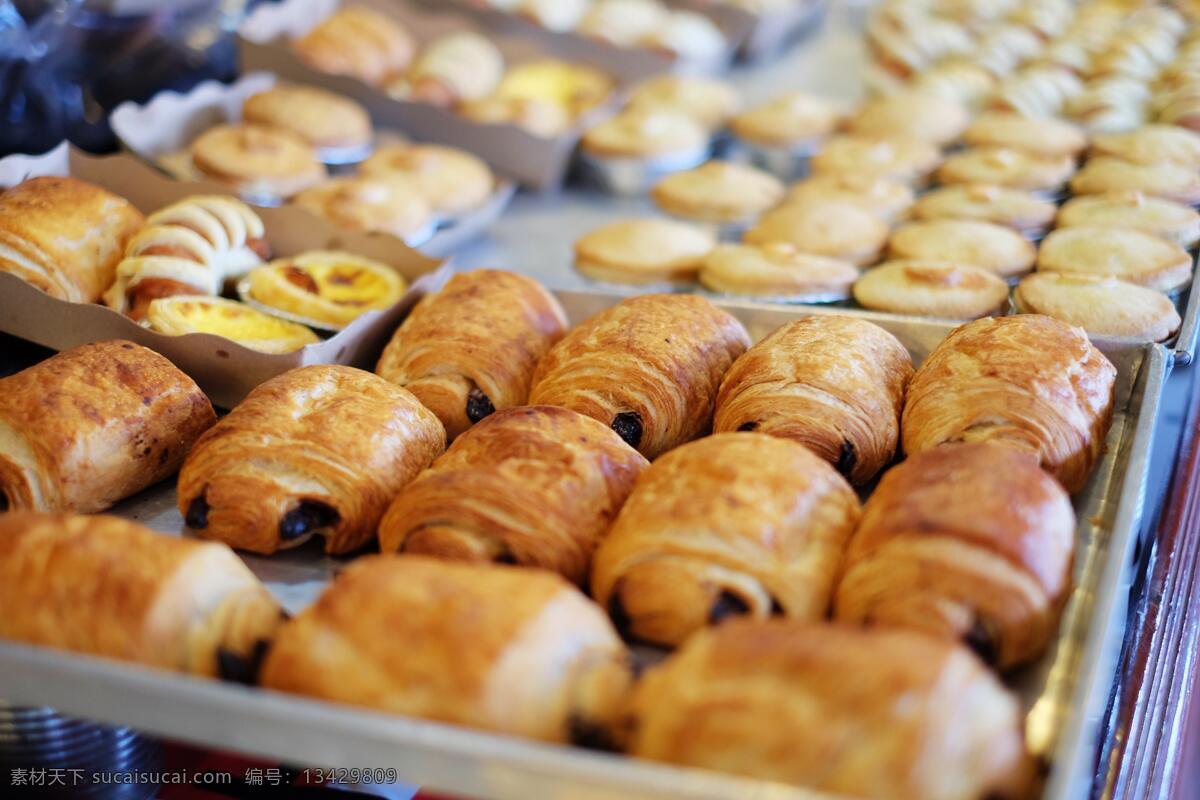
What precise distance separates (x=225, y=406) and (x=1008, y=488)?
75.7 inches

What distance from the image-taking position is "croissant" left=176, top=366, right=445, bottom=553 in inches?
89.7

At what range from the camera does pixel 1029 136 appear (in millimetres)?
4586

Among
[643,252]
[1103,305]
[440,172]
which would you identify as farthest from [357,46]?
[1103,305]

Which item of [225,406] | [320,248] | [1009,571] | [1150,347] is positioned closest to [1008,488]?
[1009,571]

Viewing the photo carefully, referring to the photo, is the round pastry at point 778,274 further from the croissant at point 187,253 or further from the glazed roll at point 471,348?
the croissant at point 187,253

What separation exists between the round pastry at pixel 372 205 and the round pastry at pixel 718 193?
927mm

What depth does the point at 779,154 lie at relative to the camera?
484 cm

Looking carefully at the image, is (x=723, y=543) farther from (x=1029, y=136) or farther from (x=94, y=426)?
(x=1029, y=136)

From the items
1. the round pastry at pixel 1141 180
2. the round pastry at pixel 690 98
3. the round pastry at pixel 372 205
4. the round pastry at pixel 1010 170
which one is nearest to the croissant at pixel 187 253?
the round pastry at pixel 372 205

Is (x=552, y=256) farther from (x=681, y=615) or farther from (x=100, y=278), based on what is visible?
(x=681, y=615)

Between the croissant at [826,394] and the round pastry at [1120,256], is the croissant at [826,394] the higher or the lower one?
the lower one

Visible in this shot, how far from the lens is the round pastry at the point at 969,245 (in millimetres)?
3553

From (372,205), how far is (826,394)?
6.68 feet

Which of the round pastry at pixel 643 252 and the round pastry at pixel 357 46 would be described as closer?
the round pastry at pixel 643 252
